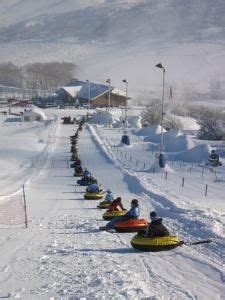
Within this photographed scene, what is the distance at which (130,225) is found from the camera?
16.7 meters

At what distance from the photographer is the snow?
35.4 feet

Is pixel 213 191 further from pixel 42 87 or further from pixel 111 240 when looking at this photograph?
pixel 42 87

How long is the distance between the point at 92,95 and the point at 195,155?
7748cm

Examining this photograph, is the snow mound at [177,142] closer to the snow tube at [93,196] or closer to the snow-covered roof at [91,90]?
the snow tube at [93,196]

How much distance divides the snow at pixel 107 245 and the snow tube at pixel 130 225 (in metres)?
0.33

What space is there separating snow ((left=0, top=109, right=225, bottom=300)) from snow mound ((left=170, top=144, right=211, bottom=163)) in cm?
863

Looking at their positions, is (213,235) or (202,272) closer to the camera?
(202,272)

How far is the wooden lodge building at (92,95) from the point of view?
399ft

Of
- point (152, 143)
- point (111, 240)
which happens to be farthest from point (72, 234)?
point (152, 143)

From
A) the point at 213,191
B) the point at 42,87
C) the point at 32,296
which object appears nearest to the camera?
the point at 32,296

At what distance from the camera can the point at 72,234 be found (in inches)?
666

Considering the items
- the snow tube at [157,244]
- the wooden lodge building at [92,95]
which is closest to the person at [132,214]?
the snow tube at [157,244]

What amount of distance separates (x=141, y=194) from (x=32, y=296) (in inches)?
657

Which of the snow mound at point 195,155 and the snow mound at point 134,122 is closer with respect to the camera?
the snow mound at point 195,155
